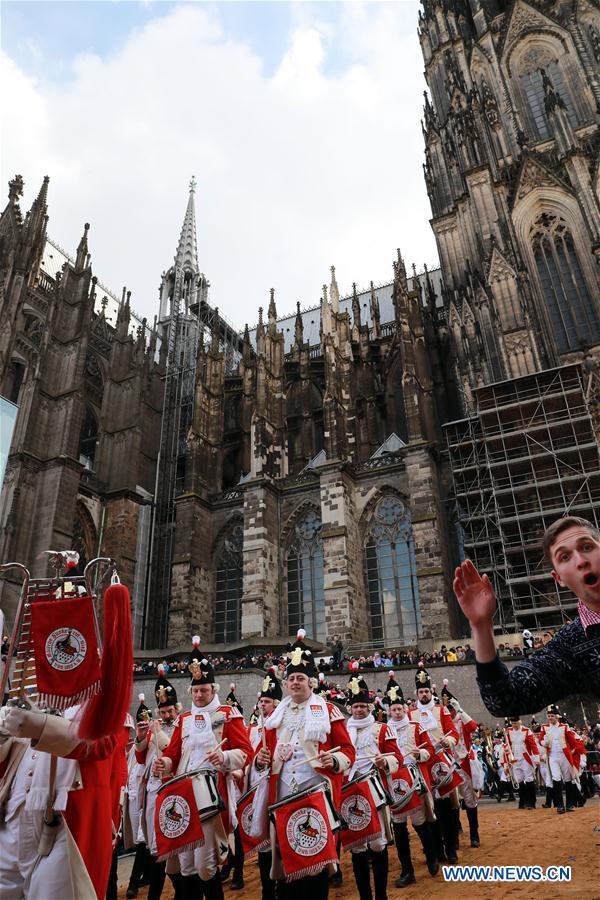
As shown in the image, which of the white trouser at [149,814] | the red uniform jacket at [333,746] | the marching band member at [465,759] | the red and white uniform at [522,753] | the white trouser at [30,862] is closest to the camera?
the white trouser at [30,862]

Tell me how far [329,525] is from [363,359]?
33.2 ft

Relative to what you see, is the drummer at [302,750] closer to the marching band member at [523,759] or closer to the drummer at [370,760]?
the drummer at [370,760]

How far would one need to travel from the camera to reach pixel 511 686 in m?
2.35

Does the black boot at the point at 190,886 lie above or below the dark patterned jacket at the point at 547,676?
below

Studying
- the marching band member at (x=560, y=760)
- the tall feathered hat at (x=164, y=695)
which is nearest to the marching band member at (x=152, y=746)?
the tall feathered hat at (x=164, y=695)

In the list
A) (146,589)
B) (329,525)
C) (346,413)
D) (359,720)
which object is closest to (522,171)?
(346,413)

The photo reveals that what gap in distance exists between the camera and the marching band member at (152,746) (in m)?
5.94

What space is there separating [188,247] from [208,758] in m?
45.2

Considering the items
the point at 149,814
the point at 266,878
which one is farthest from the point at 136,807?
the point at 266,878

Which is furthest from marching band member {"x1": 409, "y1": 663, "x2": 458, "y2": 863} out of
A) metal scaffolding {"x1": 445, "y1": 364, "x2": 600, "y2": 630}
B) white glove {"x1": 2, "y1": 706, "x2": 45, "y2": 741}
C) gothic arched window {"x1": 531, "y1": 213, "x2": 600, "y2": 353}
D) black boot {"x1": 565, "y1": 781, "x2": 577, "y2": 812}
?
gothic arched window {"x1": 531, "y1": 213, "x2": 600, "y2": 353}

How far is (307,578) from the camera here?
26031 millimetres

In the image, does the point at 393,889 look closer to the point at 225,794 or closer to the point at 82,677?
the point at 225,794

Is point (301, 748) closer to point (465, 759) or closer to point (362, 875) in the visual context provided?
point (362, 875)

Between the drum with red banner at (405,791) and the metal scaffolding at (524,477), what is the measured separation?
1514 cm
